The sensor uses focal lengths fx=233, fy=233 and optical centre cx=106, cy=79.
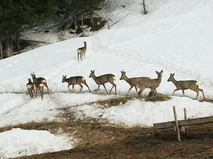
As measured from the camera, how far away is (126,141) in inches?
324

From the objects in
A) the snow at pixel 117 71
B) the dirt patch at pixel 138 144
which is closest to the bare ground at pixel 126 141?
the dirt patch at pixel 138 144

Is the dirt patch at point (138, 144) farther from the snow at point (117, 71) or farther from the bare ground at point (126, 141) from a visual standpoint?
the snow at point (117, 71)

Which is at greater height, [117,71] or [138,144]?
[117,71]

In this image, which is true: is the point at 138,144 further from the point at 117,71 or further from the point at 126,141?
the point at 117,71

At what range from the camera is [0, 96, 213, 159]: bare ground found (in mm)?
6535

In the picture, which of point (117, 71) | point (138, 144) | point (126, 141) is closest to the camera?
point (138, 144)

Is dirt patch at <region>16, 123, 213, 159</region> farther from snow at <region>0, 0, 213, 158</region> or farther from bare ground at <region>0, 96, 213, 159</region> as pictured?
snow at <region>0, 0, 213, 158</region>

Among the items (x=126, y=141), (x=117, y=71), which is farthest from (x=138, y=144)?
(x=117, y=71)

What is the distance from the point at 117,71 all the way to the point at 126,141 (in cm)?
1108

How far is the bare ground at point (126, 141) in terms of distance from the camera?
21.4 feet

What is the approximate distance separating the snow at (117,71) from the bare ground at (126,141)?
0.70 m

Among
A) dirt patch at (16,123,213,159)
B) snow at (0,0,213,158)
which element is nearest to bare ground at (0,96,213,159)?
dirt patch at (16,123,213,159)

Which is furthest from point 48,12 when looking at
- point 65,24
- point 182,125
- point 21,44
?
point 182,125

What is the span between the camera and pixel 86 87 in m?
17.1
